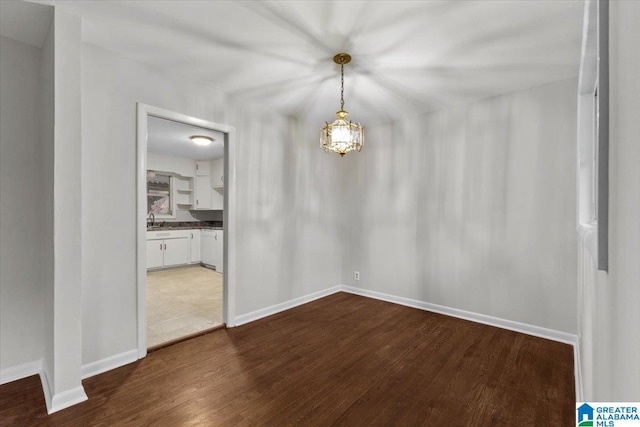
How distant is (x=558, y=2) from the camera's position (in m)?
1.87

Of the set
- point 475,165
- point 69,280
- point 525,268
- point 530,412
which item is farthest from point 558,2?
point 69,280

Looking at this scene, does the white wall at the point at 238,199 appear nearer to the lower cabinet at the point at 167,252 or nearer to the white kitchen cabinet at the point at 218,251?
the white kitchen cabinet at the point at 218,251

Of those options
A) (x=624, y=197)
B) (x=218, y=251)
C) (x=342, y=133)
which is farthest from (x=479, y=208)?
(x=218, y=251)

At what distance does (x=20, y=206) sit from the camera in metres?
2.35

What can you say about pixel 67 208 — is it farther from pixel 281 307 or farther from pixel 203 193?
pixel 203 193

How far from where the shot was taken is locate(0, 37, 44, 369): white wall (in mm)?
2275

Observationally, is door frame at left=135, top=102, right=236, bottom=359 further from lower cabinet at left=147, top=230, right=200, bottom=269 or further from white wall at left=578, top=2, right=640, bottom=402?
lower cabinet at left=147, top=230, right=200, bottom=269

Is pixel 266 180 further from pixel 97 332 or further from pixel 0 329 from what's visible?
pixel 0 329

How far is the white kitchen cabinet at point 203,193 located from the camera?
24.5 feet

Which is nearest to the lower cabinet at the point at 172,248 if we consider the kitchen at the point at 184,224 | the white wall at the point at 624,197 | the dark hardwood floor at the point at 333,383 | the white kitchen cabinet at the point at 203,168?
the kitchen at the point at 184,224

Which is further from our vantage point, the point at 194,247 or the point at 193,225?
the point at 193,225

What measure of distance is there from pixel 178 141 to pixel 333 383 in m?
5.06

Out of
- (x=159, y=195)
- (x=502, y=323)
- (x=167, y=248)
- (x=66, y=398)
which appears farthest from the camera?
(x=159, y=195)

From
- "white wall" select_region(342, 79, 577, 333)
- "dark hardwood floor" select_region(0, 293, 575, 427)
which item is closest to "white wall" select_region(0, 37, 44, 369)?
"dark hardwood floor" select_region(0, 293, 575, 427)
